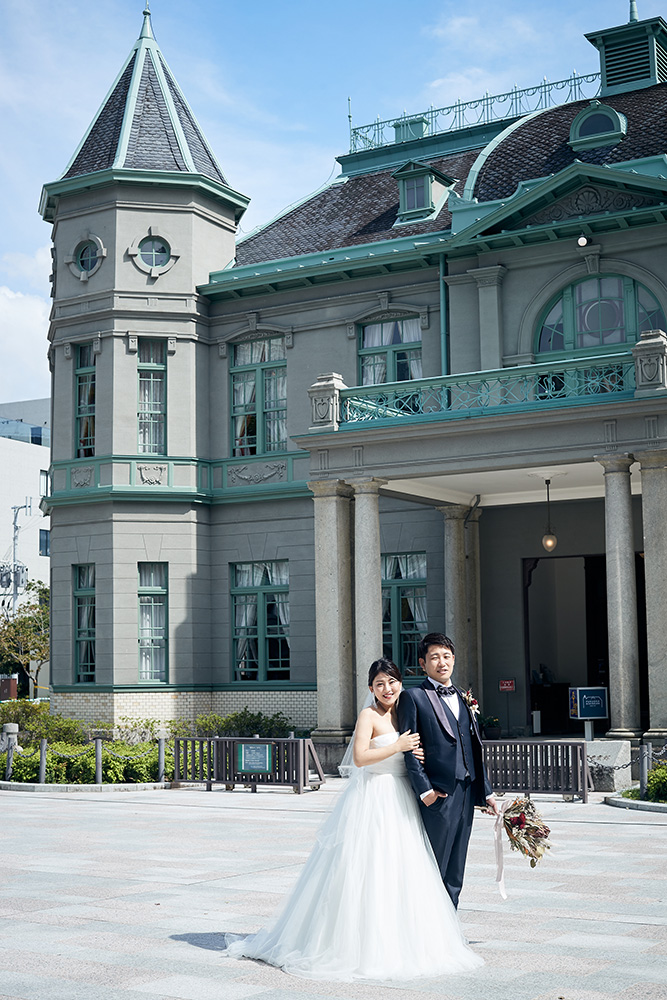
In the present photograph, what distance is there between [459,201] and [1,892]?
18.4m

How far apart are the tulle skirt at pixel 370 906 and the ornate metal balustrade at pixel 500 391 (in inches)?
503

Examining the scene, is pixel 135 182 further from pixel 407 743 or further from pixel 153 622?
pixel 407 743

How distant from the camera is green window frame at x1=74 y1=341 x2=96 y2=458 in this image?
2758cm

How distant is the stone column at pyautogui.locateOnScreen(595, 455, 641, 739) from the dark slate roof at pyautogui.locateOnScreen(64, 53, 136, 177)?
14.7 m

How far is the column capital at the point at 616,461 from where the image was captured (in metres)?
19.3

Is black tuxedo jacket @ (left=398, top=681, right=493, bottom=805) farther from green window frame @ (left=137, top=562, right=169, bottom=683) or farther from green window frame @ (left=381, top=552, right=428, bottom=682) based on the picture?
green window frame @ (left=137, top=562, right=169, bottom=683)

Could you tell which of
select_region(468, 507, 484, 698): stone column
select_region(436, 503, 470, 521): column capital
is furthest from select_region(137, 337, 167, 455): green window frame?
select_region(468, 507, 484, 698): stone column

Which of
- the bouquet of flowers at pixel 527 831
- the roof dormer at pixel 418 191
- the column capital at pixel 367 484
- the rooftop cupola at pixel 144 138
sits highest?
the rooftop cupola at pixel 144 138

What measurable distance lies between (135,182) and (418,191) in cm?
643

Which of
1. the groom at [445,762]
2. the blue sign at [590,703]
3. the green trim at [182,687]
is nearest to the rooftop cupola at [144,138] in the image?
the green trim at [182,687]

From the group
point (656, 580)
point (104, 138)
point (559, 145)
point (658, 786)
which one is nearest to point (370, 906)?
point (658, 786)

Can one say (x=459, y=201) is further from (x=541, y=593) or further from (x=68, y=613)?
(x=68, y=613)

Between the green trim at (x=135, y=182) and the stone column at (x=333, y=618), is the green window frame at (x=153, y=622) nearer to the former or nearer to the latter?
the stone column at (x=333, y=618)

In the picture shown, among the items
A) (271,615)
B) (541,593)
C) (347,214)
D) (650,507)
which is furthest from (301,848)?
(347,214)
